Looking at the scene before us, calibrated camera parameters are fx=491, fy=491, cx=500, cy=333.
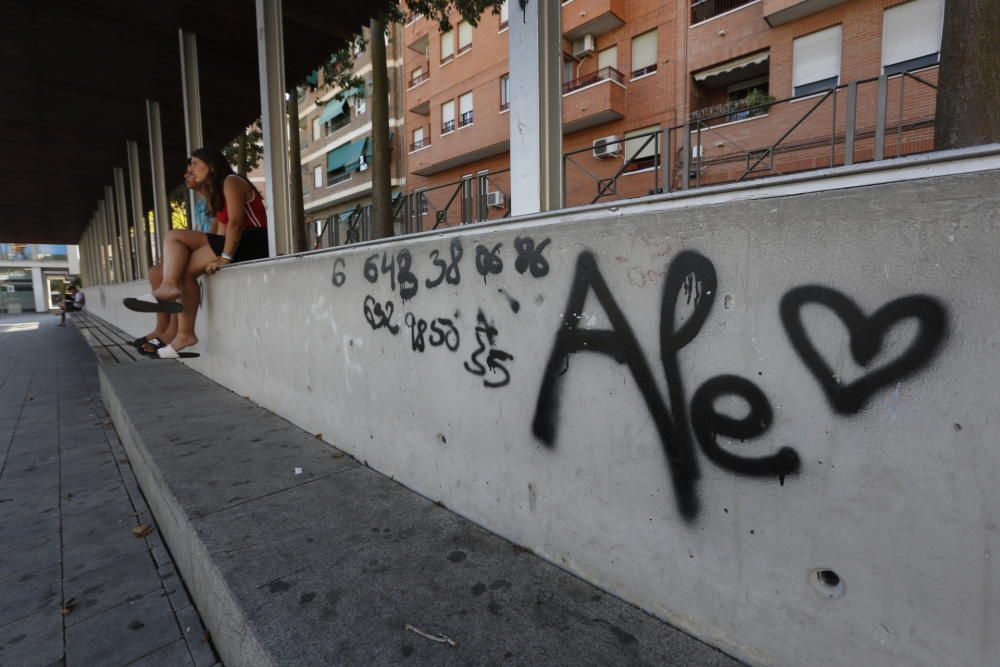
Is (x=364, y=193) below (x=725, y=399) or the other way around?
the other way around

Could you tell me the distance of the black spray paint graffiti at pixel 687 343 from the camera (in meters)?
1.11

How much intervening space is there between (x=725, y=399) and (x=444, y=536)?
1354 millimetres

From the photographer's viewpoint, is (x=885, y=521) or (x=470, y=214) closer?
(x=885, y=521)

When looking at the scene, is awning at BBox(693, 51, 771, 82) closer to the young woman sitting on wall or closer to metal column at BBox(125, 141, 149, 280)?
the young woman sitting on wall

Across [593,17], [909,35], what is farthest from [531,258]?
[593,17]

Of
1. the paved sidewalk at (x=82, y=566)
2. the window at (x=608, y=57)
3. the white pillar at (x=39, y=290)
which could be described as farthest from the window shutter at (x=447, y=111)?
the white pillar at (x=39, y=290)

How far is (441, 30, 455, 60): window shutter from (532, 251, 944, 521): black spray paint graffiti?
24462 mm

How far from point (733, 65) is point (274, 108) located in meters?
15.8

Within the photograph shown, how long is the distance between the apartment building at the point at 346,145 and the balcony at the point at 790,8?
15581mm

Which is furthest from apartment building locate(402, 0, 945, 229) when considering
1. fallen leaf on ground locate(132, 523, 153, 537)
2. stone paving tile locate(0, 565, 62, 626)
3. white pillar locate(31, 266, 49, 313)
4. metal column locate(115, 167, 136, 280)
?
white pillar locate(31, 266, 49, 313)

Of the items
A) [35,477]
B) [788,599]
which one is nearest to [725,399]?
[788,599]

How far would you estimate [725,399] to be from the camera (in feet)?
4.51

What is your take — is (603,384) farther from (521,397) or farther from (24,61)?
(24,61)

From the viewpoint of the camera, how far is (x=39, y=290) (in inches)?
1533
